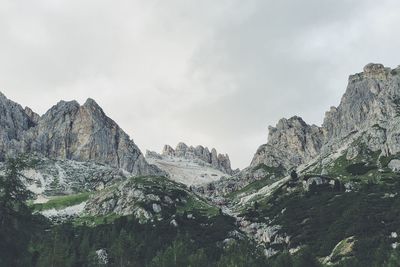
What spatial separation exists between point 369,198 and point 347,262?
3268 inches

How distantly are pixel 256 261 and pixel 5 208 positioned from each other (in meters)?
66.8

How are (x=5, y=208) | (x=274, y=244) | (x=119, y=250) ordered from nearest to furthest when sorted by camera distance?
(x=5, y=208), (x=119, y=250), (x=274, y=244)

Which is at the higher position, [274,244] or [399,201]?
[399,201]

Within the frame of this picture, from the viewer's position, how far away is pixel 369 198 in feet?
597

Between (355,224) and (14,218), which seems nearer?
(14,218)

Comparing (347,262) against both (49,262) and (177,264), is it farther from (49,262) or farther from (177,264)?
(49,262)

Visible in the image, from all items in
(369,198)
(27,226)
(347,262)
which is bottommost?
(347,262)

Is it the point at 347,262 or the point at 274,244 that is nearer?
the point at 347,262

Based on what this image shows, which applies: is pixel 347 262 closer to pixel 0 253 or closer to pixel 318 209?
pixel 0 253

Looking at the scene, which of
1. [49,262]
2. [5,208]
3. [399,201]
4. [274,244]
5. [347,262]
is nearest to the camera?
[5,208]

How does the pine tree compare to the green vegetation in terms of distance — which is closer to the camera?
the pine tree

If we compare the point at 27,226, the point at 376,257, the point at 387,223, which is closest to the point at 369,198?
the point at 387,223

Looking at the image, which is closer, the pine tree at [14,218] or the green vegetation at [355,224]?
the pine tree at [14,218]

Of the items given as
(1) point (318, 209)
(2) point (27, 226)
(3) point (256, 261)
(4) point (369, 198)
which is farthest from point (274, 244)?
(2) point (27, 226)
